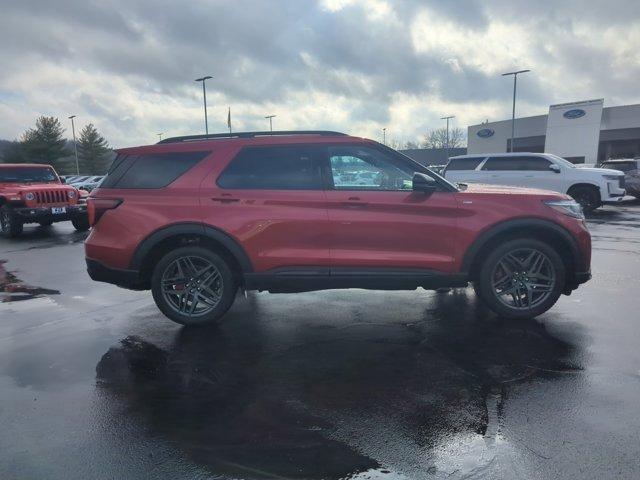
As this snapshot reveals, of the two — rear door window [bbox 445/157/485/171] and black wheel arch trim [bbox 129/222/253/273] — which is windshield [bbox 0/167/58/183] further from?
rear door window [bbox 445/157/485/171]

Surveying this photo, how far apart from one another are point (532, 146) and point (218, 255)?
54280 mm

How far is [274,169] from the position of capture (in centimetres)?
490

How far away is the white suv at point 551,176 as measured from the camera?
14656 millimetres

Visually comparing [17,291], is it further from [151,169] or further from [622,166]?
[622,166]

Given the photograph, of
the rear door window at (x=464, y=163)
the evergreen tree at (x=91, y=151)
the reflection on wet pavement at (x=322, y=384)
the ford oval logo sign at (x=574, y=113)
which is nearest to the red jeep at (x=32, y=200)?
the reflection on wet pavement at (x=322, y=384)

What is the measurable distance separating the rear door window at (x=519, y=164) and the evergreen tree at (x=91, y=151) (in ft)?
225

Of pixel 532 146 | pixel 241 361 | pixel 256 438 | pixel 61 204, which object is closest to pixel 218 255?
pixel 241 361

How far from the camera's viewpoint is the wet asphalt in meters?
2.66

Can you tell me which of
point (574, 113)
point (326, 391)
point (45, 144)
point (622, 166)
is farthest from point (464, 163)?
point (45, 144)

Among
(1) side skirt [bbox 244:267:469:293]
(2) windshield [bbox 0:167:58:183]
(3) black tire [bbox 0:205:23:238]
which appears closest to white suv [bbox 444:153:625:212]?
(1) side skirt [bbox 244:267:469:293]

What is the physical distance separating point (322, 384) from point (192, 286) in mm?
2026

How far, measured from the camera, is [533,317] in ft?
16.6

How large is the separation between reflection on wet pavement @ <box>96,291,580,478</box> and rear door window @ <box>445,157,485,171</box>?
11.1 meters

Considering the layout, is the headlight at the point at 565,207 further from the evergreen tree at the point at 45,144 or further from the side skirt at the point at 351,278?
the evergreen tree at the point at 45,144
